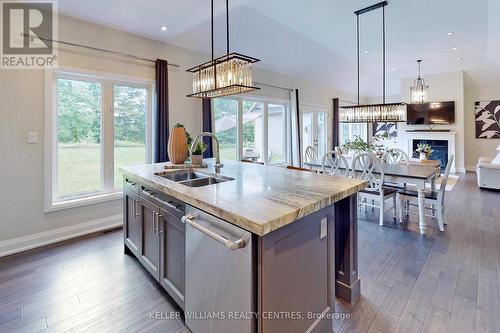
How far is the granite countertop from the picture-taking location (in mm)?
1278

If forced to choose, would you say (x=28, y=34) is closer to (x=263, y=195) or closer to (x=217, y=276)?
(x=263, y=195)

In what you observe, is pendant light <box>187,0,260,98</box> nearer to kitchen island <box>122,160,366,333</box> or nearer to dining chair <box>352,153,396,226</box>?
kitchen island <box>122,160,366,333</box>

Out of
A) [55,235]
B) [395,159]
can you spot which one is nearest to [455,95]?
[395,159]

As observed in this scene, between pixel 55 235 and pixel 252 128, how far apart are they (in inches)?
161

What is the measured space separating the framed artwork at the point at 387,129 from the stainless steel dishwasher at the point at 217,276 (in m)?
10.0

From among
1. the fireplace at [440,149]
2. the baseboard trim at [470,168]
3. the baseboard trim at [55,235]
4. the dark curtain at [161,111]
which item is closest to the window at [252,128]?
the dark curtain at [161,111]

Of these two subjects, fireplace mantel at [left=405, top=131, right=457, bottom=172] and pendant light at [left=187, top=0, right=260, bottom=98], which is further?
fireplace mantel at [left=405, top=131, right=457, bottom=172]

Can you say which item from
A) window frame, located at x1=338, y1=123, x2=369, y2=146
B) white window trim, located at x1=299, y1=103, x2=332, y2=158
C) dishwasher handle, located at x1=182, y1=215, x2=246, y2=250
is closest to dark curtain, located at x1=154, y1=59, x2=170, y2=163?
dishwasher handle, located at x1=182, y1=215, x2=246, y2=250

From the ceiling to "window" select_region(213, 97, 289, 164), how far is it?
0.90 metres

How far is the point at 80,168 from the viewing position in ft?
12.0

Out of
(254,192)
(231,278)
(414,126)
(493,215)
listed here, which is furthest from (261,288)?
(414,126)

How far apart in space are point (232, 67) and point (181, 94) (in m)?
2.20

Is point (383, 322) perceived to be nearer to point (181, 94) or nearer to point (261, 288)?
point (261, 288)

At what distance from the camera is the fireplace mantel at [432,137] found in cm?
823
